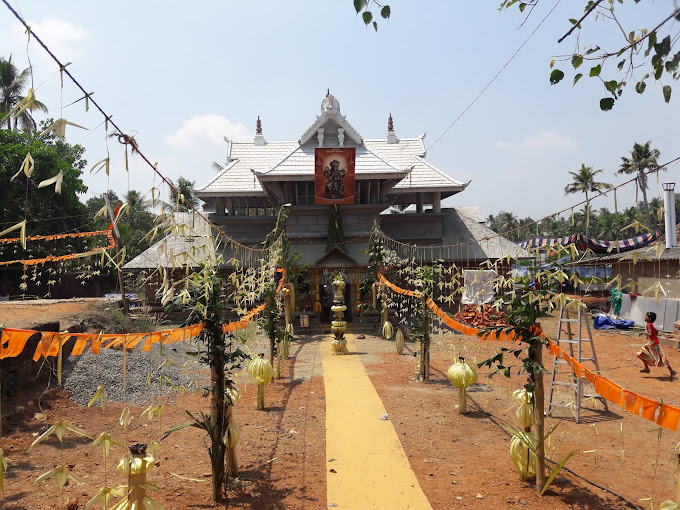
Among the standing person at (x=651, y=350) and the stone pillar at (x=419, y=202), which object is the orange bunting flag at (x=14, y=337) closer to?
the standing person at (x=651, y=350)

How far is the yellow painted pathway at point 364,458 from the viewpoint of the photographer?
4.95 m

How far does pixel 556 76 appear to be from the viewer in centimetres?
382

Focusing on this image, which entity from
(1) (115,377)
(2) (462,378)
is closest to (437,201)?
(2) (462,378)

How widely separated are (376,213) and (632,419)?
606 inches

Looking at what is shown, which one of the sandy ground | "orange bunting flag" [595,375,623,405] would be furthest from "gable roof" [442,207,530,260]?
"orange bunting flag" [595,375,623,405]

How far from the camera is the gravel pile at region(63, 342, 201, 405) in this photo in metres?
9.14

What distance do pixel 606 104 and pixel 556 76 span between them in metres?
0.43

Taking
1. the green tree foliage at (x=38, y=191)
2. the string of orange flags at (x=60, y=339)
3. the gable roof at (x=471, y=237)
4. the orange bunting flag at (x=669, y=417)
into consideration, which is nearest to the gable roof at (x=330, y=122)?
the gable roof at (x=471, y=237)

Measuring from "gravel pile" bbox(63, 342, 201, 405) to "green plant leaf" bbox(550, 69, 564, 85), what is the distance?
22.6 ft

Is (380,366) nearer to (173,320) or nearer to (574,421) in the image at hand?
(574,421)

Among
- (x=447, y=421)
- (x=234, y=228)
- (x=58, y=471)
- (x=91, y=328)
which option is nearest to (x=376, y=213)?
(x=234, y=228)

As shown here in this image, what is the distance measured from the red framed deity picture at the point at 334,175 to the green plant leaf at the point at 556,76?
1727cm

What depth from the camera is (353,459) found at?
6.04 metres

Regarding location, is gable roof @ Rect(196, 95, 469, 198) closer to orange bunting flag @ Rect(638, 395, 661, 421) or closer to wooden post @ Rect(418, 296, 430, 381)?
wooden post @ Rect(418, 296, 430, 381)
